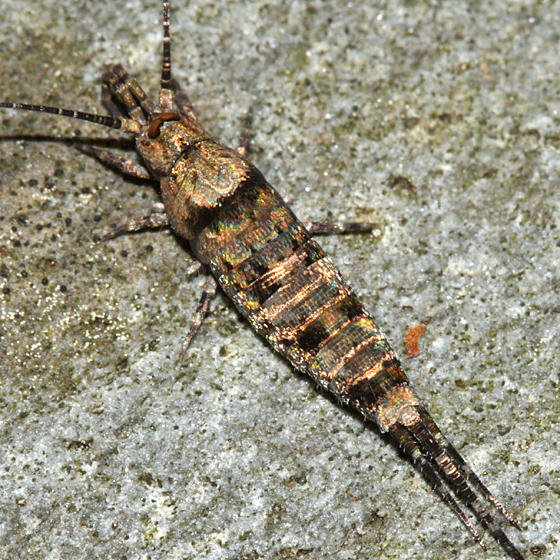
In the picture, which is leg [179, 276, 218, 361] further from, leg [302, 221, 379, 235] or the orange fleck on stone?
the orange fleck on stone

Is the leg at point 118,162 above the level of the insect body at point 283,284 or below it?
above

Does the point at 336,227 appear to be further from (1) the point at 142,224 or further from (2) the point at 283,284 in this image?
(1) the point at 142,224

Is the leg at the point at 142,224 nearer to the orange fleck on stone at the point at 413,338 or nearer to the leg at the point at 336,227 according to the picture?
the leg at the point at 336,227

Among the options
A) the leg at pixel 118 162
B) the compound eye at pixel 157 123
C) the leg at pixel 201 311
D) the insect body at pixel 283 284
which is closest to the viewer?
the insect body at pixel 283 284

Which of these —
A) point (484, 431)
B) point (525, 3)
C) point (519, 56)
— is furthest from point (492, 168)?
point (484, 431)

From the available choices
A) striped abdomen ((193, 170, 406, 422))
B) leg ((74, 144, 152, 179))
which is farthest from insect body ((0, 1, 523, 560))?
leg ((74, 144, 152, 179))

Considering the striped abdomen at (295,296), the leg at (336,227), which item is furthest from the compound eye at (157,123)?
the leg at (336,227)

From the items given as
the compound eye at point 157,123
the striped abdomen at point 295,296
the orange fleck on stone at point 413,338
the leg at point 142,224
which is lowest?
the orange fleck on stone at point 413,338
